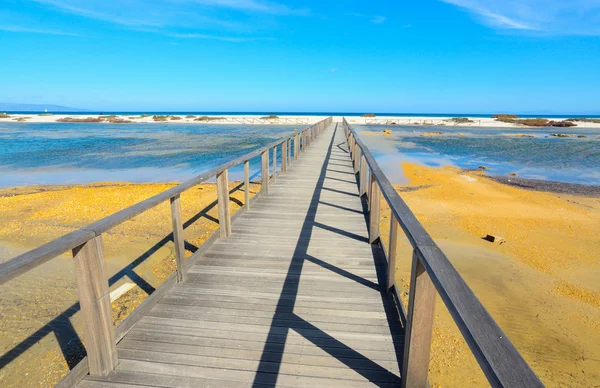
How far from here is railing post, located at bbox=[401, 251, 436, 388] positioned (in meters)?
1.93

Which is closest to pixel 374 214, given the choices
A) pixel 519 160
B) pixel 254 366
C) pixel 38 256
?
pixel 254 366

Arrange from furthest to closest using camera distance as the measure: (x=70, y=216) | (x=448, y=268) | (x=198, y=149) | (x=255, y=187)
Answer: (x=198, y=149)
(x=255, y=187)
(x=70, y=216)
(x=448, y=268)

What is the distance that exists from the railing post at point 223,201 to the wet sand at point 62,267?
139 cm

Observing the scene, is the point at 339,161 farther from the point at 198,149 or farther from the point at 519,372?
the point at 198,149

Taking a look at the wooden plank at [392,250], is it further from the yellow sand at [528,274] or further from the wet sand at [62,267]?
the wet sand at [62,267]

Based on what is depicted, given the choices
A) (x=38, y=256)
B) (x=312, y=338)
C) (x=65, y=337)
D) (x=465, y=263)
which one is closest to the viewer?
(x=38, y=256)

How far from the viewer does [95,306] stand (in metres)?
2.19

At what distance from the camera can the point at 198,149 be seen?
82.8 ft

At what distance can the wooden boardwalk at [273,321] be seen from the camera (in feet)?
7.79

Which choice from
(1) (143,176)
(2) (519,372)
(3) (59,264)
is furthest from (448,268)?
(1) (143,176)

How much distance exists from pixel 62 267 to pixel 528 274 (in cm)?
756

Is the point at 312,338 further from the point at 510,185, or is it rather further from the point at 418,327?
the point at 510,185

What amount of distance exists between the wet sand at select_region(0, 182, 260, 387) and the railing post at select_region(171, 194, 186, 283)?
1270 millimetres

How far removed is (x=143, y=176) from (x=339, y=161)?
9.15 meters
